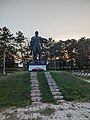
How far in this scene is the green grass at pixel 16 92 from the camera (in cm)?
780

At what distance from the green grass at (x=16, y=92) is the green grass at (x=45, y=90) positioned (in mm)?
616

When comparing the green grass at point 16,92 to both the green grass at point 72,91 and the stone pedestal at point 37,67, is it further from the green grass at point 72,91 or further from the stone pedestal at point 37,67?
the stone pedestal at point 37,67

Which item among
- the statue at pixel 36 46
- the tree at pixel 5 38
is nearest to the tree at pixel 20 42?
the tree at pixel 5 38

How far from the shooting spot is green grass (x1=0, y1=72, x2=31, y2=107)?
7804mm

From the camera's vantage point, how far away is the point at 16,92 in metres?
9.00

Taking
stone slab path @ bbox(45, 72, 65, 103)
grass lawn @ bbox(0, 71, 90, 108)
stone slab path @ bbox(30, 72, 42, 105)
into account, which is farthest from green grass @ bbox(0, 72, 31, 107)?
stone slab path @ bbox(45, 72, 65, 103)

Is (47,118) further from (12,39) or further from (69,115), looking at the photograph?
(12,39)

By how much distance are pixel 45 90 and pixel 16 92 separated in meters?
1.34

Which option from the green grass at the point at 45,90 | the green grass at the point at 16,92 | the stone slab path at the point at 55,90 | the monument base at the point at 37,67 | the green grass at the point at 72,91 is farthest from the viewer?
the monument base at the point at 37,67

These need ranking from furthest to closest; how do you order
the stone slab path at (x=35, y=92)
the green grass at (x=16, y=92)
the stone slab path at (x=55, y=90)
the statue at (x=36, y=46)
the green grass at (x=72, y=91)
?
the statue at (x=36, y=46), the green grass at (x=72, y=91), the stone slab path at (x=55, y=90), the stone slab path at (x=35, y=92), the green grass at (x=16, y=92)

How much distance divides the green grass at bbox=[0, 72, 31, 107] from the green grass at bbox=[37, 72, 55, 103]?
616 millimetres

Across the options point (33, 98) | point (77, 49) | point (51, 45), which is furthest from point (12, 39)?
point (33, 98)

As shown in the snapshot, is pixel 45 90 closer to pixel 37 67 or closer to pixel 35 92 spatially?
pixel 35 92

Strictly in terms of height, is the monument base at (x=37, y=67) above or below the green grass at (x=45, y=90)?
above
